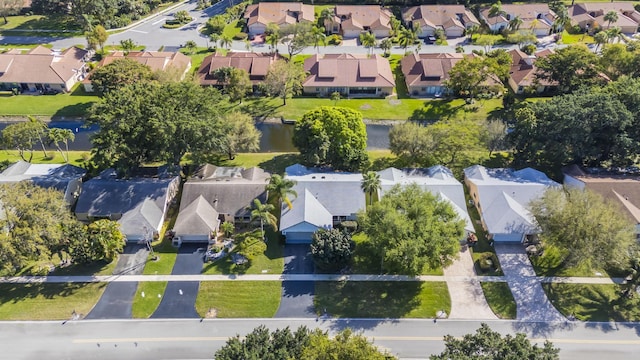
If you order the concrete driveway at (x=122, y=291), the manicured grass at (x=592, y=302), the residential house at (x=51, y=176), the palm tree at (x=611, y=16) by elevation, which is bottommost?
the manicured grass at (x=592, y=302)

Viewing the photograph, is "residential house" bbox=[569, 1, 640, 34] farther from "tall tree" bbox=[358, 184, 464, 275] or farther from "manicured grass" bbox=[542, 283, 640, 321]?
"tall tree" bbox=[358, 184, 464, 275]

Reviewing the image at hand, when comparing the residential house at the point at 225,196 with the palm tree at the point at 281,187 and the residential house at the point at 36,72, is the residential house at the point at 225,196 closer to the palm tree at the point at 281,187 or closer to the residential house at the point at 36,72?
the palm tree at the point at 281,187

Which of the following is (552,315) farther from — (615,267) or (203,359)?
(203,359)

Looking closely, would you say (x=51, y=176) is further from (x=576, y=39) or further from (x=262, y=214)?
(x=576, y=39)

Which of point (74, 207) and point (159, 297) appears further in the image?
point (74, 207)

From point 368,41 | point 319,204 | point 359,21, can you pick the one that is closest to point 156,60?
point 368,41

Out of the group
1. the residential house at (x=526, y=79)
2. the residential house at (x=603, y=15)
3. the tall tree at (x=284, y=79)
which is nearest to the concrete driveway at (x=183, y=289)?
the tall tree at (x=284, y=79)

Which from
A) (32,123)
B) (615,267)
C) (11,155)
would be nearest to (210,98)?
(32,123)
